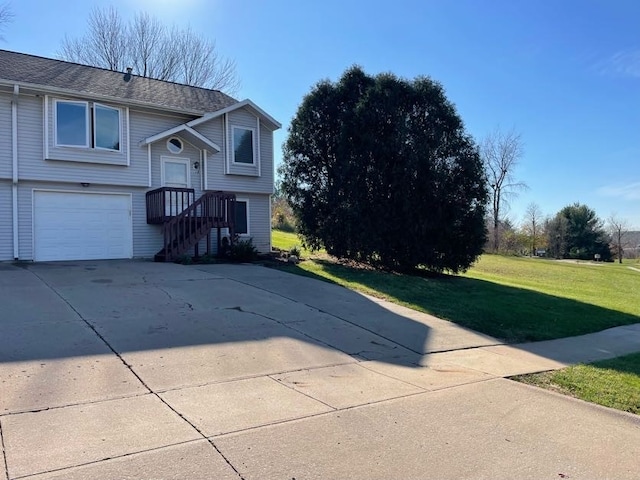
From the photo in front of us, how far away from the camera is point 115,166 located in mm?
15703

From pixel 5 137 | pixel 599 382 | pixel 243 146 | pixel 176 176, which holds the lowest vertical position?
pixel 599 382

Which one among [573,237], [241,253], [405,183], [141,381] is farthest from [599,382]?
[573,237]

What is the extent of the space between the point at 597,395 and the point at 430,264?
1093cm

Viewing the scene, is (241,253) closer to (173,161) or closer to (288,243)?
(173,161)

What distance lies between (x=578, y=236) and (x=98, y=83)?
193 ft

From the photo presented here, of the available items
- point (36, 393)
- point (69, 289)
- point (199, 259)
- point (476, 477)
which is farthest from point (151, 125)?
point (476, 477)

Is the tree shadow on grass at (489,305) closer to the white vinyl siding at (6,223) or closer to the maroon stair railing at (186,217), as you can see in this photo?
the maroon stair railing at (186,217)

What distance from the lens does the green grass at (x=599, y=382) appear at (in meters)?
5.42

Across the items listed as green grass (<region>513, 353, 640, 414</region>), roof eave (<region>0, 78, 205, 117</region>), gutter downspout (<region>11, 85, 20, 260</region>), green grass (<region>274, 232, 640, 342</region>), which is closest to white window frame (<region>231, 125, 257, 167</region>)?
roof eave (<region>0, 78, 205, 117</region>)

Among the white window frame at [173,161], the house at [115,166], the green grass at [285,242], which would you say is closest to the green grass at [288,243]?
the green grass at [285,242]

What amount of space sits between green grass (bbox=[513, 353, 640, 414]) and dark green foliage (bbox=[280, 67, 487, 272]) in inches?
359

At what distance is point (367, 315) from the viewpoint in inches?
366

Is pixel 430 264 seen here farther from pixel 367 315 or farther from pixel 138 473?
pixel 138 473

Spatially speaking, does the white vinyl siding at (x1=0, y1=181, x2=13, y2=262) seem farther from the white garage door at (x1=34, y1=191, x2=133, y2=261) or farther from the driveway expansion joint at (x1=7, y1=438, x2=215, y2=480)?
the driveway expansion joint at (x1=7, y1=438, x2=215, y2=480)
